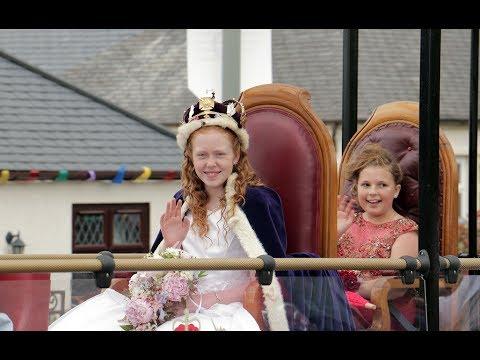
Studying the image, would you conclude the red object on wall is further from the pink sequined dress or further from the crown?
the pink sequined dress

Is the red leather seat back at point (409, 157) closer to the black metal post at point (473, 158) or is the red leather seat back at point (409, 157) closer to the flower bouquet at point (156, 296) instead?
the black metal post at point (473, 158)

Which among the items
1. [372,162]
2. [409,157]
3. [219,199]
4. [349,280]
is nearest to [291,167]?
[219,199]

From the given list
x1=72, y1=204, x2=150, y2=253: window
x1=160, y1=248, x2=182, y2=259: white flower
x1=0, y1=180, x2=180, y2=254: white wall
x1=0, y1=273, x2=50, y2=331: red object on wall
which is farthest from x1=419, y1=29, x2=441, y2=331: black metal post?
x1=72, y1=204, x2=150, y2=253: window

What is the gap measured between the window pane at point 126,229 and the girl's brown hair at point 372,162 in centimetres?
1851

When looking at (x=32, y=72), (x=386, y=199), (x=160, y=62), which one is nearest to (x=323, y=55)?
(x=160, y=62)

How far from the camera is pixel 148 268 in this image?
4195mm

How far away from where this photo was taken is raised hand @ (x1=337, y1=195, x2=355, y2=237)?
591 centimetres

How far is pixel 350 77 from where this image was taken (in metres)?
6.32

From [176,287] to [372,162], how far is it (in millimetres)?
1657

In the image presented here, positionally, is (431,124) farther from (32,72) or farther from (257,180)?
(32,72)

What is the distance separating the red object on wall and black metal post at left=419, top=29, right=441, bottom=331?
42.9 inches

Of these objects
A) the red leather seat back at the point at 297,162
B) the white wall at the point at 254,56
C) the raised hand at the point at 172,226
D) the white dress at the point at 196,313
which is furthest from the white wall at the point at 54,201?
the white dress at the point at 196,313

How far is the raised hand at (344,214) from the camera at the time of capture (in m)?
5.91

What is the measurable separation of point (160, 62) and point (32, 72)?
11.0 meters
